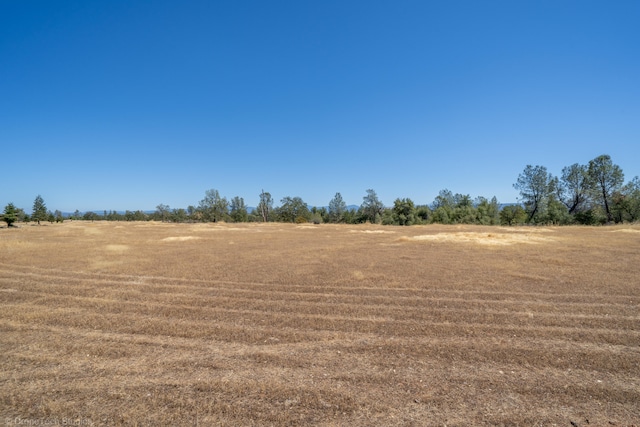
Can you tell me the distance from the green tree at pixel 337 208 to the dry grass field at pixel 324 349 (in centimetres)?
8305

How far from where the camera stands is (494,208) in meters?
74.6

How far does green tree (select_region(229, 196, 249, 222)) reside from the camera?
94188mm

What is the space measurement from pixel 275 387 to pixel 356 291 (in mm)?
5534

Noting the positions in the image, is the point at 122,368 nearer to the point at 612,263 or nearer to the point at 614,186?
the point at 612,263

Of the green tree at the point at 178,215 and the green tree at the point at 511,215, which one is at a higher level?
the green tree at the point at 178,215

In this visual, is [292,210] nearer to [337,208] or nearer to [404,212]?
[337,208]

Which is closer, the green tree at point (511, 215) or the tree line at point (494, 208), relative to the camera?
the tree line at point (494, 208)

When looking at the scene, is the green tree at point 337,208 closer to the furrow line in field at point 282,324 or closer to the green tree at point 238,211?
the green tree at point 238,211

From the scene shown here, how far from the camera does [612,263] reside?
42.9ft

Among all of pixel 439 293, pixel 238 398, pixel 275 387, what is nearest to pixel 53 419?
pixel 238 398

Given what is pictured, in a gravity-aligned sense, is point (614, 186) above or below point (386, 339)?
above

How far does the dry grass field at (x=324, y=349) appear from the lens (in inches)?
154

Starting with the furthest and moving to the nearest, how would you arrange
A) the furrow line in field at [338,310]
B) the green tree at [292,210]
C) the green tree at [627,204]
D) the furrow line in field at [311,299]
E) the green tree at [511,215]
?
the green tree at [292,210] → the green tree at [511,215] → the green tree at [627,204] → the furrow line in field at [311,299] → the furrow line in field at [338,310]

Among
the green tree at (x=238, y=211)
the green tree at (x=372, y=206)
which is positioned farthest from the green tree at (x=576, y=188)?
the green tree at (x=238, y=211)
